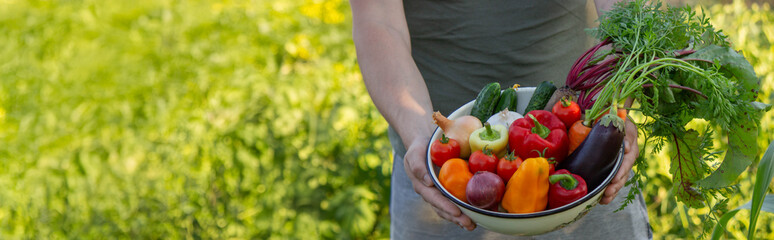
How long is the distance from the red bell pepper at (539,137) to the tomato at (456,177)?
0.11 metres

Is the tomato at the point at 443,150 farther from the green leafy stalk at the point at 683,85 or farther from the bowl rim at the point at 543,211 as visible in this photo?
the green leafy stalk at the point at 683,85

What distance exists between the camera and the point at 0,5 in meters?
4.96

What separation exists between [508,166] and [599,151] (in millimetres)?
166

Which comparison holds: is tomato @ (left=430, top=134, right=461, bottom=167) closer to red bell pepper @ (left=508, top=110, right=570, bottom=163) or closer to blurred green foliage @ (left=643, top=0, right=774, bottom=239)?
red bell pepper @ (left=508, top=110, right=570, bottom=163)

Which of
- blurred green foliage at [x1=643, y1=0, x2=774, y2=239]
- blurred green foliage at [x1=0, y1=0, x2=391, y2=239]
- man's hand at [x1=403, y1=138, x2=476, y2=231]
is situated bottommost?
blurred green foliage at [x1=0, y1=0, x2=391, y2=239]

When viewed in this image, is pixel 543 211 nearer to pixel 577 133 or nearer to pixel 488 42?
pixel 577 133

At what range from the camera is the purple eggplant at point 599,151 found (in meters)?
1.22

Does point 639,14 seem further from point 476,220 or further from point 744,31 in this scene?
point 744,31

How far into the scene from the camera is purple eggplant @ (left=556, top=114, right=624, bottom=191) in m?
1.22

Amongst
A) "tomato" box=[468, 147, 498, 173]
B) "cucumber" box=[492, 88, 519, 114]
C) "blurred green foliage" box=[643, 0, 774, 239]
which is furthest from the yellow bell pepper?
"blurred green foliage" box=[643, 0, 774, 239]

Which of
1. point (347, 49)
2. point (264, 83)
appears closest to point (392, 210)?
point (264, 83)

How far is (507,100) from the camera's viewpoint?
1479 mm

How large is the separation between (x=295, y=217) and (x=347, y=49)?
1063 millimetres

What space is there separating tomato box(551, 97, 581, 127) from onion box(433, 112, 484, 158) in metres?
0.16
